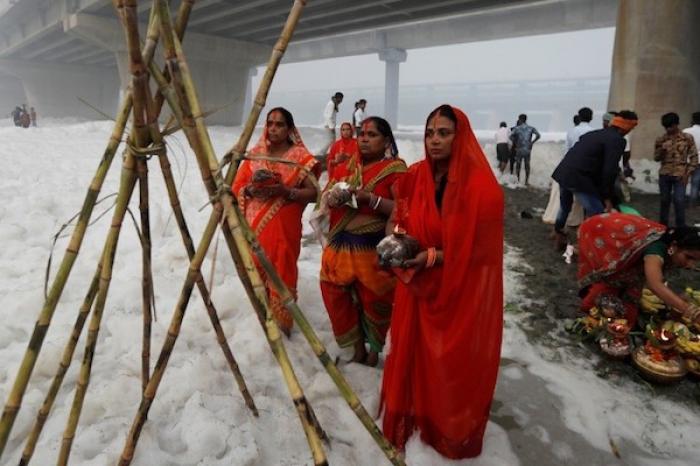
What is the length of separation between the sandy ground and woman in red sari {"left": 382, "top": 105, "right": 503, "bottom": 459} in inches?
19.6

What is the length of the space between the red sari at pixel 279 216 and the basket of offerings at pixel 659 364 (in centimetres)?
242

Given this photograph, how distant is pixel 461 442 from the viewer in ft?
6.74

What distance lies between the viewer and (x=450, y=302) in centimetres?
194

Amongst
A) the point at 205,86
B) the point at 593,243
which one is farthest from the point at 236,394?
the point at 205,86

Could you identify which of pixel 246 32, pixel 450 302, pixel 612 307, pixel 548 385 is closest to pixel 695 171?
pixel 612 307

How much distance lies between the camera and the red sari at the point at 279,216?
9.96 feet

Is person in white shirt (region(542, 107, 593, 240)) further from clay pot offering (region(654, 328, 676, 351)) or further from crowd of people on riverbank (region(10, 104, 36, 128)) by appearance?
crowd of people on riverbank (region(10, 104, 36, 128))

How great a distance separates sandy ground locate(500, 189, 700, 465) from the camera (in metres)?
2.29

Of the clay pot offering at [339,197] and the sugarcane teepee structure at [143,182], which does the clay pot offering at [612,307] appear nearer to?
the clay pot offering at [339,197]

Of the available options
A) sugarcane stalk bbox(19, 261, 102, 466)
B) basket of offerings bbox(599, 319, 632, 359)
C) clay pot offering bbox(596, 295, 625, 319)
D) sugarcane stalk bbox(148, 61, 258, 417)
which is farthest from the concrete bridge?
sugarcane stalk bbox(19, 261, 102, 466)

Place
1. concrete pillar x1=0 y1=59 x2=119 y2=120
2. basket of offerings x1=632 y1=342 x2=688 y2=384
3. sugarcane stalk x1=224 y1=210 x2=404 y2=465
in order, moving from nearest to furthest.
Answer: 1. sugarcane stalk x1=224 y1=210 x2=404 y2=465
2. basket of offerings x1=632 y1=342 x2=688 y2=384
3. concrete pillar x1=0 y1=59 x2=119 y2=120

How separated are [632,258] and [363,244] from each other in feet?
6.20

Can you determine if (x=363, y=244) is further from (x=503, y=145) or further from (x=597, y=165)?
(x=503, y=145)

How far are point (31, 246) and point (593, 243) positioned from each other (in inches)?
192
